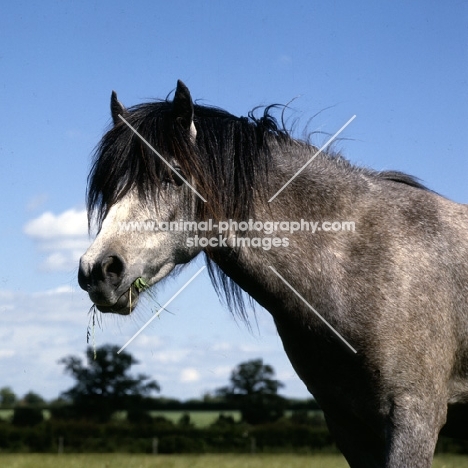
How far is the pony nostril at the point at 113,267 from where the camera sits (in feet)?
15.0

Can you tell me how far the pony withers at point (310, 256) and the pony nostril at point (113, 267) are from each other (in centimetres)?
1

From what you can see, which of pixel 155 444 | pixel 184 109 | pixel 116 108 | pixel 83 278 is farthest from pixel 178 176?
pixel 155 444

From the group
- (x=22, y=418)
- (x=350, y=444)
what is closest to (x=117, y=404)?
A: (x=22, y=418)

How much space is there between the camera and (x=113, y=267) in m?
4.64

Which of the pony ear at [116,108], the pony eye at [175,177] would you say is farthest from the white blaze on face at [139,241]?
the pony ear at [116,108]

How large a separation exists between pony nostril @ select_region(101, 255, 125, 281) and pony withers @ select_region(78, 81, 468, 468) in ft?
0.05

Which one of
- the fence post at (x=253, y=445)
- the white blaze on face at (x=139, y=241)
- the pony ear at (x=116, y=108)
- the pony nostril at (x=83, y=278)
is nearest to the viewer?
the pony nostril at (x=83, y=278)

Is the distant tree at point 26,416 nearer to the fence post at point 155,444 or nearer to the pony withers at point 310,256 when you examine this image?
the fence post at point 155,444

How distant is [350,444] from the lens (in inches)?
228

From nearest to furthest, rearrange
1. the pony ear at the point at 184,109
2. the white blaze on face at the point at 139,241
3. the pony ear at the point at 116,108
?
1. the white blaze on face at the point at 139,241
2. the pony ear at the point at 184,109
3. the pony ear at the point at 116,108

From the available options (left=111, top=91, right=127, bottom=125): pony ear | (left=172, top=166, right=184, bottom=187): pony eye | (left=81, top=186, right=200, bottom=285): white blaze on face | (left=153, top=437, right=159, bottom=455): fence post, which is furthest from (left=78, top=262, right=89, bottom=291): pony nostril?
(left=153, top=437, right=159, bottom=455): fence post

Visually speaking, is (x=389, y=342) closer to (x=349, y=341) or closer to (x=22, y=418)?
(x=349, y=341)

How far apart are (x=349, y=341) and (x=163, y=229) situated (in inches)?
69.2

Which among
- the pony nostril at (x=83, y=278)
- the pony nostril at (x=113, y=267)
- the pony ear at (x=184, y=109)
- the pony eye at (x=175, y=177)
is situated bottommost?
the pony nostril at (x=83, y=278)
